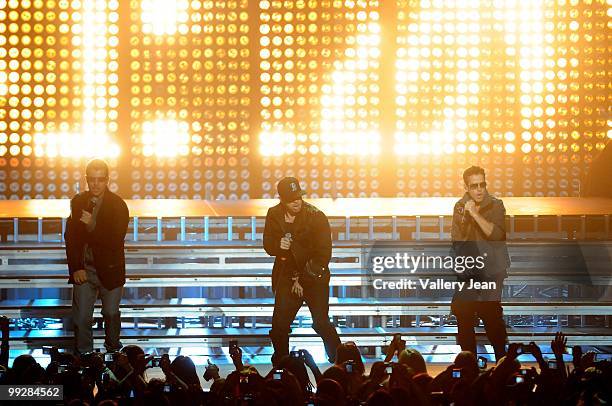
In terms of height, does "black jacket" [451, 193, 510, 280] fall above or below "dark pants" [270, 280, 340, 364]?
above

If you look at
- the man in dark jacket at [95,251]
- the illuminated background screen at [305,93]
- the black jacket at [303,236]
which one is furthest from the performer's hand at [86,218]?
Answer: the illuminated background screen at [305,93]

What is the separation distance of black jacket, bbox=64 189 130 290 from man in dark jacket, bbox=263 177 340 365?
1194 mm

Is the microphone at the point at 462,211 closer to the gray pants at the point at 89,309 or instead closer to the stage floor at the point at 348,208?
the stage floor at the point at 348,208

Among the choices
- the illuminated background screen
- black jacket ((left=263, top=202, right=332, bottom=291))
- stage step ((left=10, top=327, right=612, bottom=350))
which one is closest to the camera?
black jacket ((left=263, top=202, right=332, bottom=291))

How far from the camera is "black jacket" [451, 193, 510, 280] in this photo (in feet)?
21.2

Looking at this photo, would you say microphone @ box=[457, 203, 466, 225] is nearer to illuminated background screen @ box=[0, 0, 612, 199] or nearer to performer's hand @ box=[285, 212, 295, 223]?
performer's hand @ box=[285, 212, 295, 223]

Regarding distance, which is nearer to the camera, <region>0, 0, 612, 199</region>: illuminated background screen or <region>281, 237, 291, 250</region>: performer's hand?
<region>281, 237, 291, 250</region>: performer's hand

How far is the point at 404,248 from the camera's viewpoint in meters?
7.98

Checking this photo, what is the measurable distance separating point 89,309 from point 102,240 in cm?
60

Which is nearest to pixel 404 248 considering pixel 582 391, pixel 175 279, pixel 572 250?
pixel 572 250

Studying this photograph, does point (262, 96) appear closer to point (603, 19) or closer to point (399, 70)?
point (399, 70)

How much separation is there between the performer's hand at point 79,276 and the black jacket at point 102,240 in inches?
1.4

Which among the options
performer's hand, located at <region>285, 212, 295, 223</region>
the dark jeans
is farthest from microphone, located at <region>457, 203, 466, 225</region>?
performer's hand, located at <region>285, 212, 295, 223</region>

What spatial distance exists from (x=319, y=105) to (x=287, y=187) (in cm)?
565
